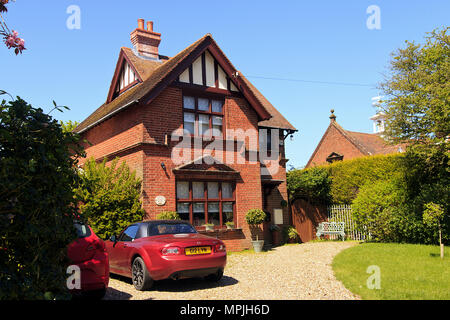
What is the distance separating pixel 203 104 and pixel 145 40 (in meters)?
6.02

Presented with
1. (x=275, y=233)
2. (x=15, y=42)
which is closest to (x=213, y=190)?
(x=275, y=233)

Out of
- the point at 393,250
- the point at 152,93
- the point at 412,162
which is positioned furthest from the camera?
the point at 412,162

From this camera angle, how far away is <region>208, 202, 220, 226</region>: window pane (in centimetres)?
1548

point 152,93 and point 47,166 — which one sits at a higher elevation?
point 152,93

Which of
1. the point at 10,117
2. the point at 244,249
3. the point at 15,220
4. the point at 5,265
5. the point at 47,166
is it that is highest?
the point at 10,117

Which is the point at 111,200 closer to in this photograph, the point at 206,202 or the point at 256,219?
the point at 206,202

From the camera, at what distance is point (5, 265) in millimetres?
4102

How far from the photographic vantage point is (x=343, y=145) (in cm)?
3488

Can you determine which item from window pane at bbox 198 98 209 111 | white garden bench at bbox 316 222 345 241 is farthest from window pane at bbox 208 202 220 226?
white garden bench at bbox 316 222 345 241

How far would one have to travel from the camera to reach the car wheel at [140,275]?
7.97 m

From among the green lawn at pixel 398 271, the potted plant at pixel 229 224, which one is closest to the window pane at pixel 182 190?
the potted plant at pixel 229 224
